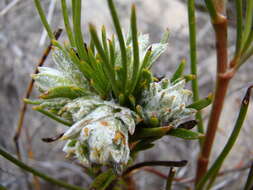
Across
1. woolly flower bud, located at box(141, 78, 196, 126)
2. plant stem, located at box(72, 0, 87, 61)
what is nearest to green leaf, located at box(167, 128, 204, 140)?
woolly flower bud, located at box(141, 78, 196, 126)

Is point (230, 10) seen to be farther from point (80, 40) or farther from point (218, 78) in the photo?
point (80, 40)

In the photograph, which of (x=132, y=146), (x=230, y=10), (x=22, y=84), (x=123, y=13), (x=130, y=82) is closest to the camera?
(x=130, y=82)

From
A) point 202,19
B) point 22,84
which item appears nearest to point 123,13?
point 202,19

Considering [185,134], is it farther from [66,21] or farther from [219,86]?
[66,21]

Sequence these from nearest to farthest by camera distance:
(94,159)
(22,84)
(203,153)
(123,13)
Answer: (94,159) → (203,153) → (22,84) → (123,13)

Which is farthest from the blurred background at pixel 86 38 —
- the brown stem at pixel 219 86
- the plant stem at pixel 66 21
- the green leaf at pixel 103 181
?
the plant stem at pixel 66 21

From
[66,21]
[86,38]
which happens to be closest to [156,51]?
[66,21]
